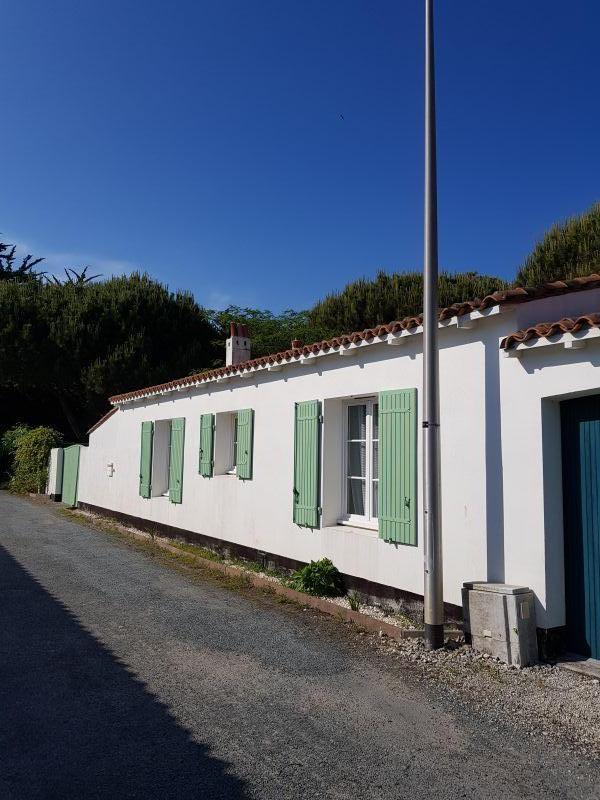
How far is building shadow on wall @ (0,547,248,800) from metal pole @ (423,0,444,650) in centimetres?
236

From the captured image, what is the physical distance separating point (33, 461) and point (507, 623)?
61.6 ft

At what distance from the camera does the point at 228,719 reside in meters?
3.87

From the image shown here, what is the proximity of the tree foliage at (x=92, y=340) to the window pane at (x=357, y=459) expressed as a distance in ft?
56.6

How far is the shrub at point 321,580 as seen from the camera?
692 centimetres

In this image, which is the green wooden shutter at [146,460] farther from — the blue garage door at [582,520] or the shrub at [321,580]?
the blue garage door at [582,520]

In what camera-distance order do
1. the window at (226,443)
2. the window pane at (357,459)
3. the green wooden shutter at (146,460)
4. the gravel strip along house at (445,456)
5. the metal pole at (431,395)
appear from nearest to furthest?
the gravel strip along house at (445,456), the metal pole at (431,395), the window pane at (357,459), the window at (226,443), the green wooden shutter at (146,460)

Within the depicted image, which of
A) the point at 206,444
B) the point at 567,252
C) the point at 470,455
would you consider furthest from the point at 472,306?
the point at 567,252

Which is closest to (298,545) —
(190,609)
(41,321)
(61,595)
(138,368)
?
(190,609)

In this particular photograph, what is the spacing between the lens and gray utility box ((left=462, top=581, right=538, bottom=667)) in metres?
4.80

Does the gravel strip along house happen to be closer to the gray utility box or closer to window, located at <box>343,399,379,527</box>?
window, located at <box>343,399,379,527</box>

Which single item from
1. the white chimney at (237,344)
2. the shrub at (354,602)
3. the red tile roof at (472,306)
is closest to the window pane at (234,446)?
the white chimney at (237,344)

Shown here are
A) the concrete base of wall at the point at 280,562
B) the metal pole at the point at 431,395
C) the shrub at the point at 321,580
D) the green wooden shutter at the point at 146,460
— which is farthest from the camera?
the green wooden shutter at the point at 146,460

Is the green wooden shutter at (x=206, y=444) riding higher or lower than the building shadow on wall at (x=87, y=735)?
higher

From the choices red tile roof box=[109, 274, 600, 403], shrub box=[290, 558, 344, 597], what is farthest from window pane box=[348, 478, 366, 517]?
red tile roof box=[109, 274, 600, 403]
